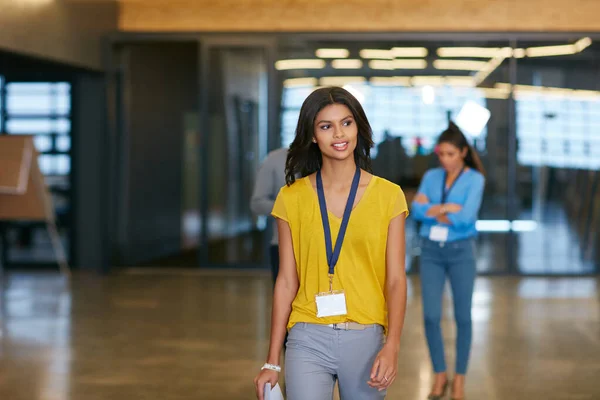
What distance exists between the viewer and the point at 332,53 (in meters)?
11.4

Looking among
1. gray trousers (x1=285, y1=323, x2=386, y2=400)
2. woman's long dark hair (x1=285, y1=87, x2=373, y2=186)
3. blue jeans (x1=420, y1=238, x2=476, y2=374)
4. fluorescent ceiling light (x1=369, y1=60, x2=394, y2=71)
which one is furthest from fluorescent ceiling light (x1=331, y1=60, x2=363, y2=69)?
gray trousers (x1=285, y1=323, x2=386, y2=400)

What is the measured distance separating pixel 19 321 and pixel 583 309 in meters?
5.09

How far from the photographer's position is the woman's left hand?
258 centimetres

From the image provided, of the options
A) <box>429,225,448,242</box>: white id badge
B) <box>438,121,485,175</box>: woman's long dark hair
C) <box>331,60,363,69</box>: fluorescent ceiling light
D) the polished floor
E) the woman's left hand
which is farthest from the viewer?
<box>331,60,363,69</box>: fluorescent ceiling light

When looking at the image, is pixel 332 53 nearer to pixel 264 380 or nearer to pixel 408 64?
pixel 408 64

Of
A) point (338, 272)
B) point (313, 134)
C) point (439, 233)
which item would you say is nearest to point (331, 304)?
point (338, 272)

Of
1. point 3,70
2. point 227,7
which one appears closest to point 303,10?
point 227,7

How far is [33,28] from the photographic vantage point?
9391mm

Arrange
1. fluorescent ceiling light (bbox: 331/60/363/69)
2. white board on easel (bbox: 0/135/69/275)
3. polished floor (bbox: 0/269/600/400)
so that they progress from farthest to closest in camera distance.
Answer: fluorescent ceiling light (bbox: 331/60/363/69)
white board on easel (bbox: 0/135/69/275)
polished floor (bbox: 0/269/600/400)

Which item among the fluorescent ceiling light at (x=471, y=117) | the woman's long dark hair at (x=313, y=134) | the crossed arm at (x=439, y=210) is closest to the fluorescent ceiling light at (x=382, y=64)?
the fluorescent ceiling light at (x=471, y=117)

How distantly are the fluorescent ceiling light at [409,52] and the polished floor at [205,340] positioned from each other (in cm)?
285

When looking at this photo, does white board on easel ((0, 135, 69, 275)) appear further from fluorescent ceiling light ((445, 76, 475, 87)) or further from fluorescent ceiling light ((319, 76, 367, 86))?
fluorescent ceiling light ((445, 76, 475, 87))

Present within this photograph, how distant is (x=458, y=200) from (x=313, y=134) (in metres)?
2.80

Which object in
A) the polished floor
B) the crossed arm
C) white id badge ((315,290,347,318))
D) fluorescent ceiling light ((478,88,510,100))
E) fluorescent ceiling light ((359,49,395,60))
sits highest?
fluorescent ceiling light ((359,49,395,60))
